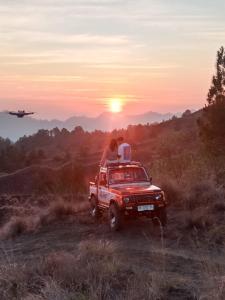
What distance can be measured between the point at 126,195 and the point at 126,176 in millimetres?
1516

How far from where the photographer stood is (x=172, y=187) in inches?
885

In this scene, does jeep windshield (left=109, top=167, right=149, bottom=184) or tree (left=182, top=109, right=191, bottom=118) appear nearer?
jeep windshield (left=109, top=167, right=149, bottom=184)

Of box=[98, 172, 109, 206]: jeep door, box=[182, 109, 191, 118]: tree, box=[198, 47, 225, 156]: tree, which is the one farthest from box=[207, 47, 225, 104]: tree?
box=[182, 109, 191, 118]: tree

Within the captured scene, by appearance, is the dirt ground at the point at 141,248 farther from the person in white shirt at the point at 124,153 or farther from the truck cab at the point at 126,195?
the person in white shirt at the point at 124,153

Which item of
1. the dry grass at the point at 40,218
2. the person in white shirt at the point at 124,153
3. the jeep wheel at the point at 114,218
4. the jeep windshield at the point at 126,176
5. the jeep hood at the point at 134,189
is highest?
the person in white shirt at the point at 124,153

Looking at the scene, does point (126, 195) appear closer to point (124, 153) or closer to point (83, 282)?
point (124, 153)

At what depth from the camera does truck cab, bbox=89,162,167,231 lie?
1781 centimetres

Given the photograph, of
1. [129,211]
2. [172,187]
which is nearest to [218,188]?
[172,187]

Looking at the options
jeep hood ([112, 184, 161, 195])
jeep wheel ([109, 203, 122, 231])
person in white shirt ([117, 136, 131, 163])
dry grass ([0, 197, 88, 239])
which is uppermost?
person in white shirt ([117, 136, 131, 163])

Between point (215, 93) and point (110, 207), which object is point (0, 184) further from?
point (110, 207)

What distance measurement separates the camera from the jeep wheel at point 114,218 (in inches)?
710

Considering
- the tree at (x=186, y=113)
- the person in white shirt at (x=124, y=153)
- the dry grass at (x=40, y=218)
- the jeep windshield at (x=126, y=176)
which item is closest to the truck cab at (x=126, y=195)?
the jeep windshield at (x=126, y=176)

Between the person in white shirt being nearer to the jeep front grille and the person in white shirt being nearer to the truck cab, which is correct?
the truck cab

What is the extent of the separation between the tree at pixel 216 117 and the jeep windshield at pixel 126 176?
8.90 meters
